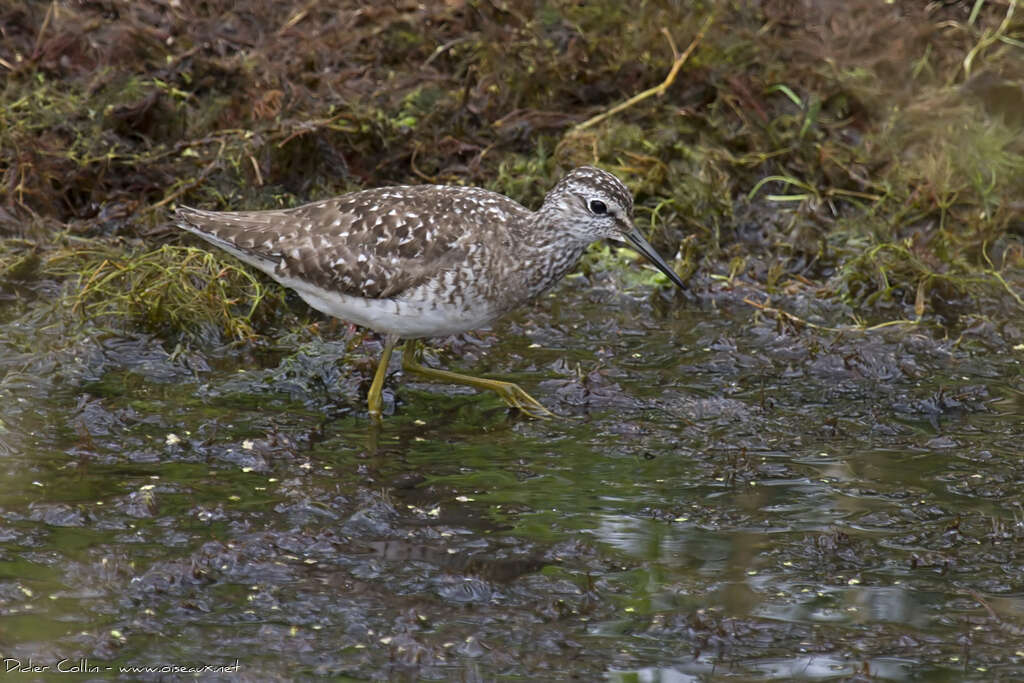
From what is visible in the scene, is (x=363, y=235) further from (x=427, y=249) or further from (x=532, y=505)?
(x=532, y=505)

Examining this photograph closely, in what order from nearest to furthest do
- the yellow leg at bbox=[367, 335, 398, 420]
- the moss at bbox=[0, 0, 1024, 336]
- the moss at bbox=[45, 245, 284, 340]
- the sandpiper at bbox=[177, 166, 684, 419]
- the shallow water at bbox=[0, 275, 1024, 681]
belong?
the shallow water at bbox=[0, 275, 1024, 681] → the sandpiper at bbox=[177, 166, 684, 419] → the yellow leg at bbox=[367, 335, 398, 420] → the moss at bbox=[45, 245, 284, 340] → the moss at bbox=[0, 0, 1024, 336]

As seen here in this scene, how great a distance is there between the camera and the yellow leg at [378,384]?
812cm

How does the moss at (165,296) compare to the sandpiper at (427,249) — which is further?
the moss at (165,296)

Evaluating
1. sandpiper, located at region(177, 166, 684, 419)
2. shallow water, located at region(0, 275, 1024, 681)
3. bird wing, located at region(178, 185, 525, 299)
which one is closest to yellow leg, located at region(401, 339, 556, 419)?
sandpiper, located at region(177, 166, 684, 419)

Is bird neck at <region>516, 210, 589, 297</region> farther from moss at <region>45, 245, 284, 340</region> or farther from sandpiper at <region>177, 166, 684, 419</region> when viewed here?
moss at <region>45, 245, 284, 340</region>

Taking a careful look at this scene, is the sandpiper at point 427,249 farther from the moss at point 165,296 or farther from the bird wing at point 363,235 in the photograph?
the moss at point 165,296

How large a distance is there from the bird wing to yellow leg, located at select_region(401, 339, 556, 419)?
0.76 m

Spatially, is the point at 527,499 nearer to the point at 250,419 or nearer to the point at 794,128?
the point at 250,419

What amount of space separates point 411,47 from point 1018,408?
6157mm

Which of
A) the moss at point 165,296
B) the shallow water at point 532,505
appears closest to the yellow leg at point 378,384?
the shallow water at point 532,505

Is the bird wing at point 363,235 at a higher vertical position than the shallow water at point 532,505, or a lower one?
higher

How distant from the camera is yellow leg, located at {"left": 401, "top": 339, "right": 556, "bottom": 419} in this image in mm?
8141

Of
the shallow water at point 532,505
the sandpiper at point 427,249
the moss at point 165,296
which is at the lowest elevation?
the shallow water at point 532,505

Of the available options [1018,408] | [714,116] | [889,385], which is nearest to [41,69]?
[714,116]
